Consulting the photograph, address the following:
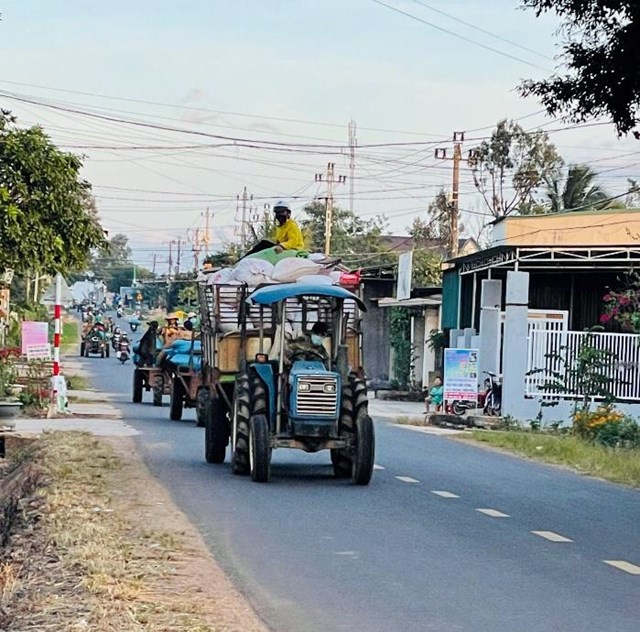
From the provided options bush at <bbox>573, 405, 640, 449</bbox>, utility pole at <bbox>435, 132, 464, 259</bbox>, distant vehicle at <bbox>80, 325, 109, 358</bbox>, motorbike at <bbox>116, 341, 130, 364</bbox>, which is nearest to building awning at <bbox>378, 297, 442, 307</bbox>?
utility pole at <bbox>435, 132, 464, 259</bbox>

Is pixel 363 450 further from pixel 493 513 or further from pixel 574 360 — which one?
pixel 574 360

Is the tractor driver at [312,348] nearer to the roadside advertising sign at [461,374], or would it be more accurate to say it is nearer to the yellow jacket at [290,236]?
the yellow jacket at [290,236]

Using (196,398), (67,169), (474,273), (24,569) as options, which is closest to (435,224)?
(474,273)

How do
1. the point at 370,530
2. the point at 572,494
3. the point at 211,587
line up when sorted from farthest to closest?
1. the point at 572,494
2. the point at 370,530
3. the point at 211,587

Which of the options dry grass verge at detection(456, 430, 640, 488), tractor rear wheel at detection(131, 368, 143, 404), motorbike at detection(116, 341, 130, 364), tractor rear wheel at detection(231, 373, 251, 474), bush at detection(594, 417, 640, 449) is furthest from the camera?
motorbike at detection(116, 341, 130, 364)

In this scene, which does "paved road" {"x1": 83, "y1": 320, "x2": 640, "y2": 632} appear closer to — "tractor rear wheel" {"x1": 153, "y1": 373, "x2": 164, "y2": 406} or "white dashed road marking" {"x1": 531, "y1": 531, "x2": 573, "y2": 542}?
"white dashed road marking" {"x1": 531, "y1": 531, "x2": 573, "y2": 542}

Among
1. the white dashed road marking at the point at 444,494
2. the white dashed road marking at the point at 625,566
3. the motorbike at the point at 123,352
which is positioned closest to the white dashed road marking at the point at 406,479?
the white dashed road marking at the point at 444,494

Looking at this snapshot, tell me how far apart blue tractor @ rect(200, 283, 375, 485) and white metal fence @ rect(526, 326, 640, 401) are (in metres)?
14.0

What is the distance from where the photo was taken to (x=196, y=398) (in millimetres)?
27625

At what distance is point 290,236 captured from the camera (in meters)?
18.3

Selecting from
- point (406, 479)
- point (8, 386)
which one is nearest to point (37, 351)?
point (8, 386)

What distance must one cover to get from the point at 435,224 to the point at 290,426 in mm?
64141

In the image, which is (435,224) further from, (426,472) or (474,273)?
(426,472)

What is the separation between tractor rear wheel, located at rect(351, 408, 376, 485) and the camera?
1567 cm
